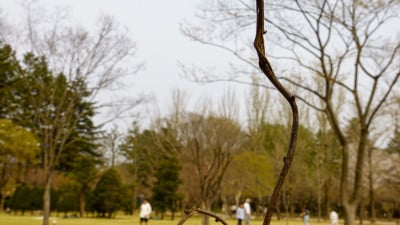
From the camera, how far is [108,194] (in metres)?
35.9

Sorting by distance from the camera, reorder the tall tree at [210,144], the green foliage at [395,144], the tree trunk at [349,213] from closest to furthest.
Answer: the tree trunk at [349,213] → the tall tree at [210,144] → the green foliage at [395,144]

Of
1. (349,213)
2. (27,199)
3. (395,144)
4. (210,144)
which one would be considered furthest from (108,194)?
(349,213)

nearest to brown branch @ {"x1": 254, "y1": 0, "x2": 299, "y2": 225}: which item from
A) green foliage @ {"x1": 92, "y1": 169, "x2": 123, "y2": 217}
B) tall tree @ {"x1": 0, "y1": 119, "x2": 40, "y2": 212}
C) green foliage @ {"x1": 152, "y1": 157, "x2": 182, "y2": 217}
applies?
tall tree @ {"x1": 0, "y1": 119, "x2": 40, "y2": 212}

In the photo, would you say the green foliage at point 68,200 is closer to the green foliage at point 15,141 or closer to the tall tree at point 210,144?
the green foliage at point 15,141

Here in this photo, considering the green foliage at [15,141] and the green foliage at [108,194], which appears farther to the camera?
the green foliage at [108,194]

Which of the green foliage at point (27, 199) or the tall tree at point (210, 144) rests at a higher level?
the tall tree at point (210, 144)

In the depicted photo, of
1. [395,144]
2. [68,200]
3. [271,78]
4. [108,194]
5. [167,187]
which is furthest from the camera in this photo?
[68,200]

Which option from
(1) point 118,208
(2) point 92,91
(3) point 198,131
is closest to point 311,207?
(1) point 118,208

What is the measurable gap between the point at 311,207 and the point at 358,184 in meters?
39.8

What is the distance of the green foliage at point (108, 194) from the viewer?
35875 mm

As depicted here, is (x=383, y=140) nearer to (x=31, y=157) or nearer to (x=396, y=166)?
(x=396, y=166)

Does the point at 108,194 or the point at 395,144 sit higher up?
the point at 395,144

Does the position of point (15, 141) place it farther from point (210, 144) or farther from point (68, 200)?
point (210, 144)

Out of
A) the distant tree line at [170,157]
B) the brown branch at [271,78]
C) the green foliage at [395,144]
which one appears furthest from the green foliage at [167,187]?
the brown branch at [271,78]
